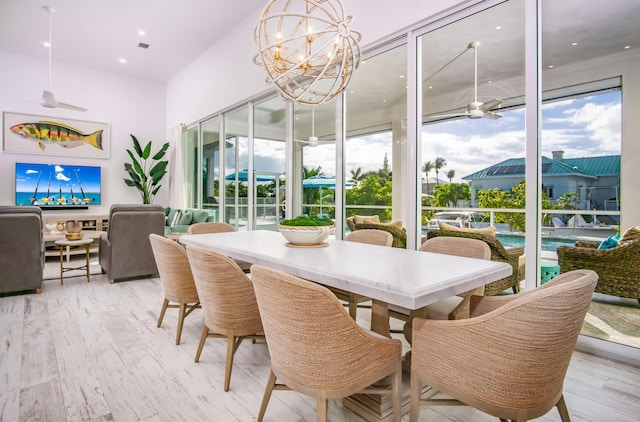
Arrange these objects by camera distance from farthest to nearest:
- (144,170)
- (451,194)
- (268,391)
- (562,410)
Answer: (144,170), (451,194), (268,391), (562,410)

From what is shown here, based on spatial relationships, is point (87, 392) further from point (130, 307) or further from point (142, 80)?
point (142, 80)

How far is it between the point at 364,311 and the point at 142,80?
23.7 feet

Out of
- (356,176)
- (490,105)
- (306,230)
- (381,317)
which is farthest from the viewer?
(356,176)

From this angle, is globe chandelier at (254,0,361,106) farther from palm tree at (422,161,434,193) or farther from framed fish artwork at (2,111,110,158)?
framed fish artwork at (2,111,110,158)

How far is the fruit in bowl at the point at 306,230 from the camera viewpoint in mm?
2295

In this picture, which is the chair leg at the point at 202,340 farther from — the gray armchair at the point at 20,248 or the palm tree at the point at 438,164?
the gray armchair at the point at 20,248

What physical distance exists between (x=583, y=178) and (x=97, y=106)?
813 cm

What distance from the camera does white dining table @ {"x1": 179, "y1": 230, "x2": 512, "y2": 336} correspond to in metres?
1.35

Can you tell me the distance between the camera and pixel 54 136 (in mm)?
6789

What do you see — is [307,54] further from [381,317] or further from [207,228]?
[207,228]

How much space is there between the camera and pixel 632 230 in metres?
2.31

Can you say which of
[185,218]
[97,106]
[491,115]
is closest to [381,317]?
[491,115]

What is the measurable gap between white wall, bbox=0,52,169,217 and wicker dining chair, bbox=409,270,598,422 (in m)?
7.66

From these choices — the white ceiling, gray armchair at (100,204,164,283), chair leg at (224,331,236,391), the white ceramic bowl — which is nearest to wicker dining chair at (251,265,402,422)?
chair leg at (224,331,236,391)
